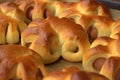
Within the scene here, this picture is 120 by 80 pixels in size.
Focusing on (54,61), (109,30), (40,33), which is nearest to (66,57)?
(54,61)

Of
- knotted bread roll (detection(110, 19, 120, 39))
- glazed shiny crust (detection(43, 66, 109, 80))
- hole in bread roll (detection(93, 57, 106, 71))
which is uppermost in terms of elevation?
knotted bread roll (detection(110, 19, 120, 39))

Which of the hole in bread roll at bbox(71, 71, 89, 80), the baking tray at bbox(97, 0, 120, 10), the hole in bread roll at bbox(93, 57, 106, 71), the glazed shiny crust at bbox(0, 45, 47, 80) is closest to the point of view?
the hole in bread roll at bbox(71, 71, 89, 80)

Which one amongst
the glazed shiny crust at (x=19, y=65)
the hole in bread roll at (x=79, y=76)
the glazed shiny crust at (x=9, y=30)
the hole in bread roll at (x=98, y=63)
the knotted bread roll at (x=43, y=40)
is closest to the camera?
the hole in bread roll at (x=79, y=76)

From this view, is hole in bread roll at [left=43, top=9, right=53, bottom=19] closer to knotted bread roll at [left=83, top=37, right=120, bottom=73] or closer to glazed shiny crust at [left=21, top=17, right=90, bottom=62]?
glazed shiny crust at [left=21, top=17, right=90, bottom=62]

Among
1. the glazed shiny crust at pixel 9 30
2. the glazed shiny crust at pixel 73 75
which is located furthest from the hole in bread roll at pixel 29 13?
the glazed shiny crust at pixel 73 75

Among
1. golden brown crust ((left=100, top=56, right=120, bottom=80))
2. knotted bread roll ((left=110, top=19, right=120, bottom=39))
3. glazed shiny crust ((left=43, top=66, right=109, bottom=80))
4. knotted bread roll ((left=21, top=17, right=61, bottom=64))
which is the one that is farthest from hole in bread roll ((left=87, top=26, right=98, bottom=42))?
glazed shiny crust ((left=43, top=66, right=109, bottom=80))

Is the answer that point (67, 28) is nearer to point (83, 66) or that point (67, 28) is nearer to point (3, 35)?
point (83, 66)

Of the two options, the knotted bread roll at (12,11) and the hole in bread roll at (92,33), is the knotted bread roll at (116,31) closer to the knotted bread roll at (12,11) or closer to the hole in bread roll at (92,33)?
the hole in bread roll at (92,33)

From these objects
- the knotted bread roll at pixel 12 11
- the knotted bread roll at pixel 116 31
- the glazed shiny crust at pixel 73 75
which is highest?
the knotted bread roll at pixel 12 11
